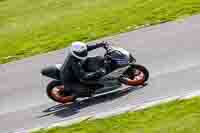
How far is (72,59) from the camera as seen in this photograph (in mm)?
14758

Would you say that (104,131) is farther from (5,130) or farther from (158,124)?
(5,130)

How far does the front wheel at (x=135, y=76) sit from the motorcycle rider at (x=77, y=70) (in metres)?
0.56

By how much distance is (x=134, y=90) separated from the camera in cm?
1502

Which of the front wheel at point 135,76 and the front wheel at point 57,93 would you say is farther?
the front wheel at point 57,93

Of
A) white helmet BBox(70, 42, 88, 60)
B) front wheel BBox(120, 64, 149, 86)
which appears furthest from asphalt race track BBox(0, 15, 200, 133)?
white helmet BBox(70, 42, 88, 60)

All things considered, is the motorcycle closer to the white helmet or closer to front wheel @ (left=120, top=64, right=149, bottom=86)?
front wheel @ (left=120, top=64, right=149, bottom=86)

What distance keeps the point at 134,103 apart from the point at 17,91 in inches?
173

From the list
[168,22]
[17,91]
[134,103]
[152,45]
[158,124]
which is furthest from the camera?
[168,22]

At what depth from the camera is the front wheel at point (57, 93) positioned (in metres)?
15.1

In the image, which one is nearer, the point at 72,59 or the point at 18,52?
the point at 72,59

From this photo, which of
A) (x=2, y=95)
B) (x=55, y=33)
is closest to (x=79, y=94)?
(x=2, y=95)

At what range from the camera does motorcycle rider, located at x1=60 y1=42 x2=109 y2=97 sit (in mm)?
14562

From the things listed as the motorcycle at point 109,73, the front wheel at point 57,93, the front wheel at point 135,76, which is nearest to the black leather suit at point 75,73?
the motorcycle at point 109,73

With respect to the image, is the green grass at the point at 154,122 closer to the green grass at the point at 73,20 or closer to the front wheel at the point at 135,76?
the front wheel at the point at 135,76
